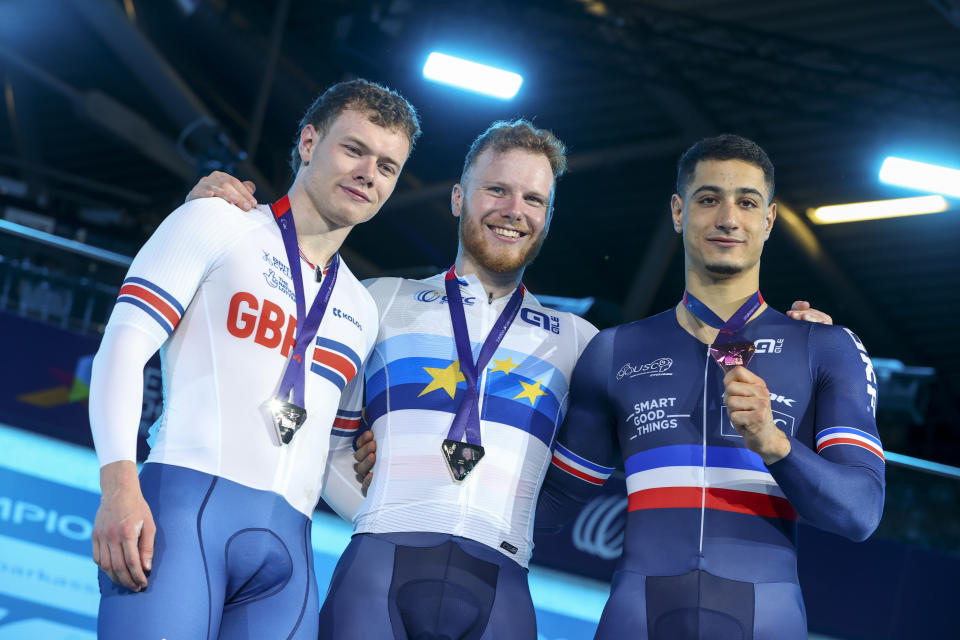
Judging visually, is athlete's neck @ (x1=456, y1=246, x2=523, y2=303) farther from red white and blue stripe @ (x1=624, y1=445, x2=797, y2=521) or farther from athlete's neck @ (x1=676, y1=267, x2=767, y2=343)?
red white and blue stripe @ (x1=624, y1=445, x2=797, y2=521)

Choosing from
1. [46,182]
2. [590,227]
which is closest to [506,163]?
[590,227]

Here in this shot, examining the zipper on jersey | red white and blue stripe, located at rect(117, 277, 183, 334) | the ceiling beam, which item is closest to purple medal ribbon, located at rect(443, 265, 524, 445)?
the zipper on jersey

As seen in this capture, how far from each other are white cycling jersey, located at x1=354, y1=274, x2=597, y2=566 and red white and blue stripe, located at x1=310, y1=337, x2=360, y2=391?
210 millimetres

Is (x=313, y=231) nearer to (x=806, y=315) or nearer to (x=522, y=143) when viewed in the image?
(x=522, y=143)

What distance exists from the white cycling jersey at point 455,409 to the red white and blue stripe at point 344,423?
10cm

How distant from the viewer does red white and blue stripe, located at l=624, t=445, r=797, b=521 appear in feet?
8.87

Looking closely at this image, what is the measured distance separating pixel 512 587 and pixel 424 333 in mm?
913

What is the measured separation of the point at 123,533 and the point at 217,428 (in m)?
0.44

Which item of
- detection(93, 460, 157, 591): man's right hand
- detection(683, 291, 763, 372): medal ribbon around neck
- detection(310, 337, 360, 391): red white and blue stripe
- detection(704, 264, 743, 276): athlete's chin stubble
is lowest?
detection(93, 460, 157, 591): man's right hand

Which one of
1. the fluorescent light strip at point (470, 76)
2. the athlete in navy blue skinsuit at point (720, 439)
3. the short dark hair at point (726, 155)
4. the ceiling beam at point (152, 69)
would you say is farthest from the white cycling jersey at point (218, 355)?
the ceiling beam at point (152, 69)

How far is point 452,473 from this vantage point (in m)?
2.91

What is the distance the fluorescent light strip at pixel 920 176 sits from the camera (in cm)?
1045

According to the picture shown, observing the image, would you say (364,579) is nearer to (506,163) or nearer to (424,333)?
(424,333)

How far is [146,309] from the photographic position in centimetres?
254
